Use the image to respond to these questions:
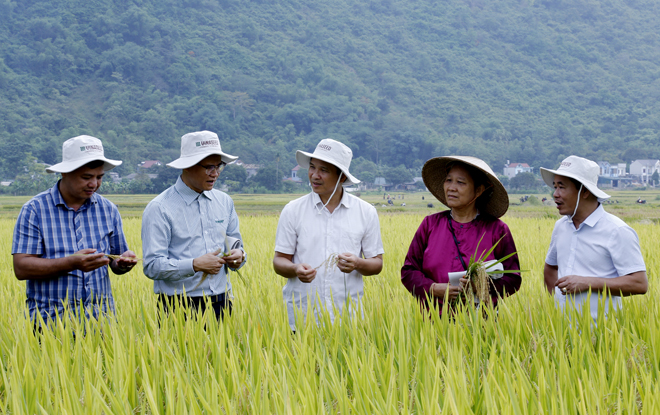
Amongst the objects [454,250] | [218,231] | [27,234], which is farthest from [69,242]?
[454,250]

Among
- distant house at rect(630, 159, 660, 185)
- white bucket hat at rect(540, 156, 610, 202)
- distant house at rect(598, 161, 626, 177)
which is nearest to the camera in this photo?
white bucket hat at rect(540, 156, 610, 202)

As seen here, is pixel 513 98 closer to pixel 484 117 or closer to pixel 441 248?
pixel 484 117

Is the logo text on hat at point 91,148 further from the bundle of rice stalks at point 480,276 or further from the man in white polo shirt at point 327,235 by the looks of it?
the bundle of rice stalks at point 480,276

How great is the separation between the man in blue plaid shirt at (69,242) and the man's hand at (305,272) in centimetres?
75

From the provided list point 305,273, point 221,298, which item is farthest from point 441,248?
point 221,298

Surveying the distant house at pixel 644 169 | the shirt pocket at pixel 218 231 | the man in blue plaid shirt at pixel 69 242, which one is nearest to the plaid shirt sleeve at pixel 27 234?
the man in blue plaid shirt at pixel 69 242

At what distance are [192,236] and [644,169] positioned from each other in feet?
313

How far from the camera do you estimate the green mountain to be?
94.8 m

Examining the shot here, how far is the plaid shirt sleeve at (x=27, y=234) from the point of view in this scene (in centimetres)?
249

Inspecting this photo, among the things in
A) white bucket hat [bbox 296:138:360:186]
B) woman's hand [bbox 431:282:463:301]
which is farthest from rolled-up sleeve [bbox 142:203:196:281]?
woman's hand [bbox 431:282:463:301]

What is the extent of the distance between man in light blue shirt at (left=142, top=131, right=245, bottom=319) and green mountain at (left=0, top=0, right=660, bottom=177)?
81.4m

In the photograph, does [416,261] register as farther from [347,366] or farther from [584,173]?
[347,366]

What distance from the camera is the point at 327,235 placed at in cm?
280

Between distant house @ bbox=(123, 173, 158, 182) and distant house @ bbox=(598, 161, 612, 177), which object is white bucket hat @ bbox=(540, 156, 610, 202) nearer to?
distant house @ bbox=(123, 173, 158, 182)
